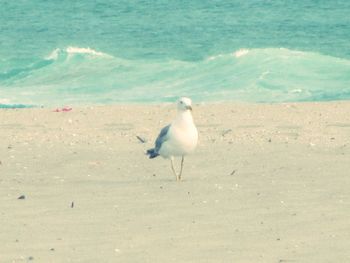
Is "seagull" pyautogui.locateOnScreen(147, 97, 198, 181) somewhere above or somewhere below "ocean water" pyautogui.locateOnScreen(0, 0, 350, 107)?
above

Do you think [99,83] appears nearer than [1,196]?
No

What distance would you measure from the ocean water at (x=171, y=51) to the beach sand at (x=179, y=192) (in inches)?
244

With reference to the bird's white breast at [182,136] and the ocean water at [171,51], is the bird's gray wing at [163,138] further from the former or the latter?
the ocean water at [171,51]

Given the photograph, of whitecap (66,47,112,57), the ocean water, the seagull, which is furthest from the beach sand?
whitecap (66,47,112,57)

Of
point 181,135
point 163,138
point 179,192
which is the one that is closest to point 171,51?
point 163,138

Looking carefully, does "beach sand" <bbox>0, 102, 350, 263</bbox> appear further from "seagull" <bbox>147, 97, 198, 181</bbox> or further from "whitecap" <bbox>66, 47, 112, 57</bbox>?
"whitecap" <bbox>66, 47, 112, 57</bbox>

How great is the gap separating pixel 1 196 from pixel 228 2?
34243 mm

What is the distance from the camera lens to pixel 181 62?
2667cm

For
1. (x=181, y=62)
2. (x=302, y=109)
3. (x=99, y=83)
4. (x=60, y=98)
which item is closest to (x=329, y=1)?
(x=181, y=62)

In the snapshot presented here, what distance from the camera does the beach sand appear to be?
22.6 ft

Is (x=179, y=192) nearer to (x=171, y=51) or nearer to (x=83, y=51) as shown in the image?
(x=83, y=51)

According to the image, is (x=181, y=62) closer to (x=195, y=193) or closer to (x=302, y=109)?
(x=302, y=109)

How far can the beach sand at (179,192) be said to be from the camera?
22.6 feet

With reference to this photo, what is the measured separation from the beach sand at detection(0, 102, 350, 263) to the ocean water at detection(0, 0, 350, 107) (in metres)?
6.21
